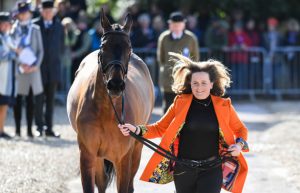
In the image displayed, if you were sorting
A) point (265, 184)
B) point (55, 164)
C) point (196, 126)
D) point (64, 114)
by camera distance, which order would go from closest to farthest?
1. point (196, 126)
2. point (265, 184)
3. point (55, 164)
4. point (64, 114)

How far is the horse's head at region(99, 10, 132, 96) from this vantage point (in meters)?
6.74

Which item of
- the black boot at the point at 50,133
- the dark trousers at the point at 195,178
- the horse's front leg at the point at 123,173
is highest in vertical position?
the dark trousers at the point at 195,178

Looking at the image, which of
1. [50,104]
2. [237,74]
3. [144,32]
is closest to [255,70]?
[237,74]

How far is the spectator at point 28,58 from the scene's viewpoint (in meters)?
13.4

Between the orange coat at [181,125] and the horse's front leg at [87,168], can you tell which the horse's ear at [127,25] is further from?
the horse's front leg at [87,168]

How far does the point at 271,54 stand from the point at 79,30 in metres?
5.03

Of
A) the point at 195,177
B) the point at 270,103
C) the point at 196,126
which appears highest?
the point at 196,126

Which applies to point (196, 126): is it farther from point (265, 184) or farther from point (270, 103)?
point (270, 103)

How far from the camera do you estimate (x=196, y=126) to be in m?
6.61

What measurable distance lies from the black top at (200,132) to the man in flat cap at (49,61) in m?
7.36

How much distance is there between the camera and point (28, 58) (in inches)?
529

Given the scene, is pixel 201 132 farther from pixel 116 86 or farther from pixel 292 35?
pixel 292 35

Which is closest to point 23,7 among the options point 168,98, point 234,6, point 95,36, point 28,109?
point 28,109

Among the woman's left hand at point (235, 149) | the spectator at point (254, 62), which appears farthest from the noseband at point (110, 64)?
the spectator at point (254, 62)
